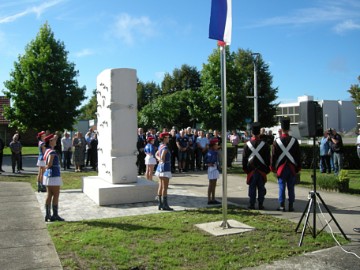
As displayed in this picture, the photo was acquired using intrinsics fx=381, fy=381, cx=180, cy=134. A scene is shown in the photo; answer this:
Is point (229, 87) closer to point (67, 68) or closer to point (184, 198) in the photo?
point (67, 68)

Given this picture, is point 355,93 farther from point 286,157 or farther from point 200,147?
point 286,157

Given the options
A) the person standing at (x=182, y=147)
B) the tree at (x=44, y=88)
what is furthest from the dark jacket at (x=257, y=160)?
the tree at (x=44, y=88)

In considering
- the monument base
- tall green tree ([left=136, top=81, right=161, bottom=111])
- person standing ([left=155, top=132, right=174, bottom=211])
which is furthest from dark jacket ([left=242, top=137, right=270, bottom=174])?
tall green tree ([left=136, top=81, right=161, bottom=111])

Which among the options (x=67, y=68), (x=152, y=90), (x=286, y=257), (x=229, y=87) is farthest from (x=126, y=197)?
(x=152, y=90)

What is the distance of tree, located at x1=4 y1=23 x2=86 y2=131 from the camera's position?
31.5 m

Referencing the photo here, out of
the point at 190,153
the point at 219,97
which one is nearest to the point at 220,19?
the point at 190,153

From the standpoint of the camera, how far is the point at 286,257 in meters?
5.82

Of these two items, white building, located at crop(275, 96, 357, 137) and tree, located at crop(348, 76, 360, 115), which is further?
white building, located at crop(275, 96, 357, 137)

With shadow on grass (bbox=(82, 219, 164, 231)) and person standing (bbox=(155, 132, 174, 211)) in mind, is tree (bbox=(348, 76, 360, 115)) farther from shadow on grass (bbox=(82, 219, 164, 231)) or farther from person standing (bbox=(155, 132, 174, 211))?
shadow on grass (bbox=(82, 219, 164, 231))

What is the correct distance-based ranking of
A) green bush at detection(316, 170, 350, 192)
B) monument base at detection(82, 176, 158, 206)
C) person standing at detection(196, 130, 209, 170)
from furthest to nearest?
person standing at detection(196, 130, 209, 170) → green bush at detection(316, 170, 350, 192) → monument base at detection(82, 176, 158, 206)

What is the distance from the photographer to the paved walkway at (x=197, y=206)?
18.6 feet

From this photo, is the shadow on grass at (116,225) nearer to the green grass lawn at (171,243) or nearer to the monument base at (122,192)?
the green grass lawn at (171,243)

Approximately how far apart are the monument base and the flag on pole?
15.9ft

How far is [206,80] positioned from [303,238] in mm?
32823
